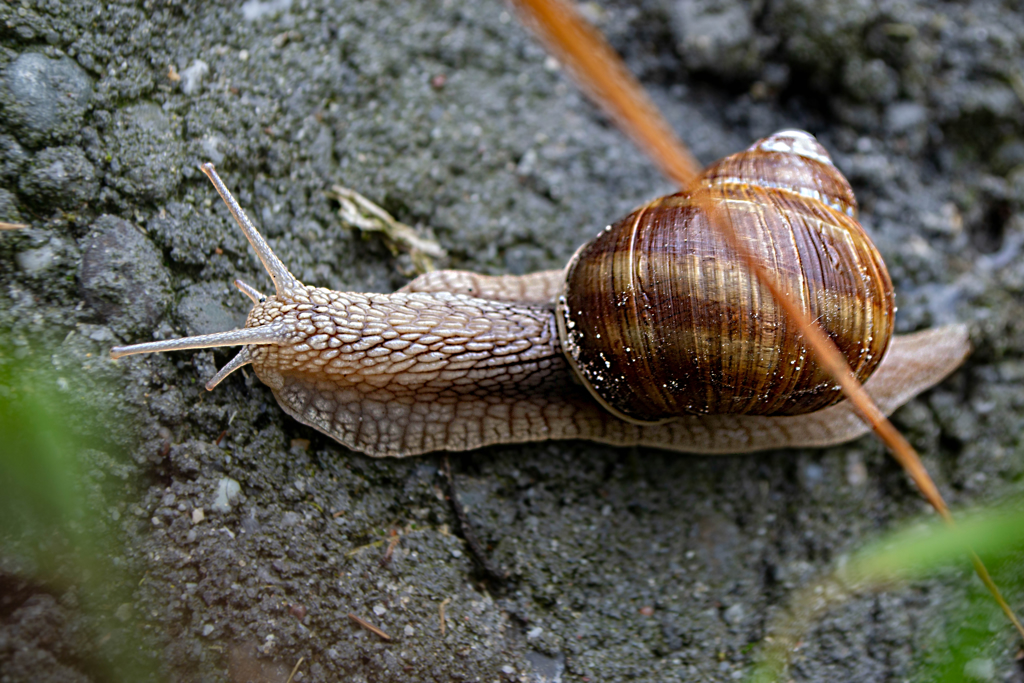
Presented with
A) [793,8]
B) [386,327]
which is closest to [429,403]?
[386,327]

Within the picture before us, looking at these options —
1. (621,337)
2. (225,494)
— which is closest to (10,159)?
(225,494)

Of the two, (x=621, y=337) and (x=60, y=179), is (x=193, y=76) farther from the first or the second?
(x=621, y=337)

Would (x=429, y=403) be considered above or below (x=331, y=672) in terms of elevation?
above

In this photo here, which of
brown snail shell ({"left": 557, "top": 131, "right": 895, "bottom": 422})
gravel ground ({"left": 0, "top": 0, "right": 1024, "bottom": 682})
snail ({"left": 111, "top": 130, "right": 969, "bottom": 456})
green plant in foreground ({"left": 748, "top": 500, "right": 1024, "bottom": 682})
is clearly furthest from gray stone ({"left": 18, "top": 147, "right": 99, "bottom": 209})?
green plant in foreground ({"left": 748, "top": 500, "right": 1024, "bottom": 682})

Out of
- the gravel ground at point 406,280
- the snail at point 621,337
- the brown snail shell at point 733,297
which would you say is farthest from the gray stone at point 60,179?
the brown snail shell at point 733,297

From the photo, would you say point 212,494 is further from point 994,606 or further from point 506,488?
point 994,606

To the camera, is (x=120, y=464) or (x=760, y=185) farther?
(x=760, y=185)

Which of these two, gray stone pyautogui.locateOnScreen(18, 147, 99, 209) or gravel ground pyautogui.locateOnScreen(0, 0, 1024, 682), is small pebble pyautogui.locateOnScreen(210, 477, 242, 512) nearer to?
gravel ground pyautogui.locateOnScreen(0, 0, 1024, 682)
